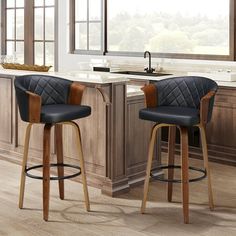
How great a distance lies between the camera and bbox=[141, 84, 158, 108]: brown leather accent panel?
3881 millimetres

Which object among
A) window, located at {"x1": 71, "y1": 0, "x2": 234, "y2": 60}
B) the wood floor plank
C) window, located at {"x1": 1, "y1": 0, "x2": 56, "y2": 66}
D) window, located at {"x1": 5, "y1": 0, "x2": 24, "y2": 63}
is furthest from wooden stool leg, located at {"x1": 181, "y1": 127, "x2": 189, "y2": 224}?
window, located at {"x1": 5, "y1": 0, "x2": 24, "y2": 63}

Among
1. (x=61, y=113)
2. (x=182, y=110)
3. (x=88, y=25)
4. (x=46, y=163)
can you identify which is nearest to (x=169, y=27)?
(x=88, y=25)

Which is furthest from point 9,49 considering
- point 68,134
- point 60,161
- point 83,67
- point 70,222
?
point 70,222

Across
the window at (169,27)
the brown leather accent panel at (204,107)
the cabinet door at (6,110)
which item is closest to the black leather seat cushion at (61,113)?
the brown leather accent panel at (204,107)

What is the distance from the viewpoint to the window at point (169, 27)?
5938mm

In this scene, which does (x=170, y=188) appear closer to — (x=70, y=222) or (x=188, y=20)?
(x=70, y=222)

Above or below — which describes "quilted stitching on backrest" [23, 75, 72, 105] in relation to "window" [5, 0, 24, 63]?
below

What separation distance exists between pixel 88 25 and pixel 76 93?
3.73 metres

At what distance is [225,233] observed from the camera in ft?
11.2

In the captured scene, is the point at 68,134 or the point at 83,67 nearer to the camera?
the point at 68,134

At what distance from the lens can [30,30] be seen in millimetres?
8430

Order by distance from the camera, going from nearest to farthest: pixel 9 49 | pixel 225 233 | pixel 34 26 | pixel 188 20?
pixel 225 233, pixel 188 20, pixel 34 26, pixel 9 49

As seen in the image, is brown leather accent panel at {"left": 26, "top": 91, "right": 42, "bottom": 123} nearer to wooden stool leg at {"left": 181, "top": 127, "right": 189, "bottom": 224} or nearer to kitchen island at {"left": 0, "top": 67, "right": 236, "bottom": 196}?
kitchen island at {"left": 0, "top": 67, "right": 236, "bottom": 196}

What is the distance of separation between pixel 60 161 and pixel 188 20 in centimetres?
296
